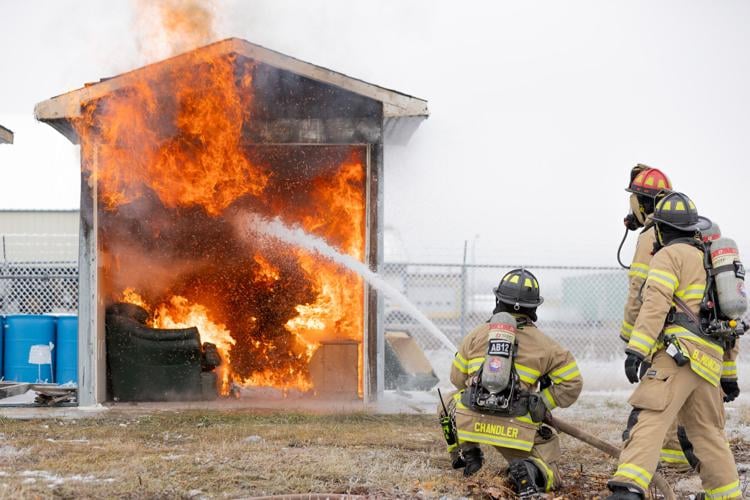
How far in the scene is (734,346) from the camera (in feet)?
17.5

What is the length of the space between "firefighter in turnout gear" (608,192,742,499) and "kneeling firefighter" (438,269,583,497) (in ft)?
1.71

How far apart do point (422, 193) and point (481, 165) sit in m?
3.78

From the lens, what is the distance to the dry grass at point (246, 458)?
16.7 ft

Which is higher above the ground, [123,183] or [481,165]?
[481,165]

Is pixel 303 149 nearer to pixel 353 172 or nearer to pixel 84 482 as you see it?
pixel 353 172

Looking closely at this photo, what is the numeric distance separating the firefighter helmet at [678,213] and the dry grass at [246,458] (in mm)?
1822

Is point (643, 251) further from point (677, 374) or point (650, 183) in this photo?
point (677, 374)

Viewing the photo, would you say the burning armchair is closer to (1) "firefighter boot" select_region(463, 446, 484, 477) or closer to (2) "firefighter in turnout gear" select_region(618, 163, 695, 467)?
(1) "firefighter boot" select_region(463, 446, 484, 477)

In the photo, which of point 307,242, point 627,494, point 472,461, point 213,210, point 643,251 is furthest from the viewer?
point 307,242

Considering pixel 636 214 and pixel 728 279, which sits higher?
pixel 636 214

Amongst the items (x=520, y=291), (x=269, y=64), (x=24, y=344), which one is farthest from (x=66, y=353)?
(x=520, y=291)

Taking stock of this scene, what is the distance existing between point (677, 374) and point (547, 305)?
40.4 feet

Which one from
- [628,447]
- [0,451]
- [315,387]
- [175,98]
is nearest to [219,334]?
[315,387]

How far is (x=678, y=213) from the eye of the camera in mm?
5184
